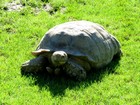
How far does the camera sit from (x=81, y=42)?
7422mm

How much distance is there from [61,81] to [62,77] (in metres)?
0.15

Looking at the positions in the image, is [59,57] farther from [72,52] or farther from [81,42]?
[81,42]

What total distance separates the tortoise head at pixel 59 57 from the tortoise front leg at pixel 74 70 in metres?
0.16

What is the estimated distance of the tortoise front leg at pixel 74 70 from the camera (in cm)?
729

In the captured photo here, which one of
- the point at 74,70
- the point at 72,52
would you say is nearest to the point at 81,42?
the point at 72,52

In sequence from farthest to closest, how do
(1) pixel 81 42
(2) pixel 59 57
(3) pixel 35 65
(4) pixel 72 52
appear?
(3) pixel 35 65 → (1) pixel 81 42 → (4) pixel 72 52 → (2) pixel 59 57

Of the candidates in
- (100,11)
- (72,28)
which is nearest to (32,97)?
(72,28)

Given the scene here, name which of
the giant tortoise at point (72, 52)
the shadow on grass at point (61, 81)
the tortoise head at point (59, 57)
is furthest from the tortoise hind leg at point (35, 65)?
the tortoise head at point (59, 57)

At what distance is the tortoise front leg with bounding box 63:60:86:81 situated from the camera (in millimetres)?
7293

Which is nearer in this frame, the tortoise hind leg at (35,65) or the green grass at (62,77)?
the green grass at (62,77)

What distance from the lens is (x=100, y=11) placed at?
35.4ft

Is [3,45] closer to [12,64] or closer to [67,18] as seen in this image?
[12,64]

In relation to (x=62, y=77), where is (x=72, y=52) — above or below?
above

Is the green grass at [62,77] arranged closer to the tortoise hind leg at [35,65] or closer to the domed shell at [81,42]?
the tortoise hind leg at [35,65]
